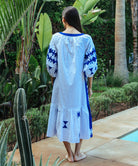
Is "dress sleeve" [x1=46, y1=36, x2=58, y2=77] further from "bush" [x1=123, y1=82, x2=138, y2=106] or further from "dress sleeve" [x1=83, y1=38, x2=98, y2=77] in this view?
"bush" [x1=123, y1=82, x2=138, y2=106]

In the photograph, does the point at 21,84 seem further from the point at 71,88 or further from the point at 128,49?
the point at 128,49

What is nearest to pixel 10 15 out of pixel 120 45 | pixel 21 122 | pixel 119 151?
pixel 119 151

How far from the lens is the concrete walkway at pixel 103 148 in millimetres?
3587

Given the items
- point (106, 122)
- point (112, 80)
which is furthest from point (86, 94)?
point (112, 80)

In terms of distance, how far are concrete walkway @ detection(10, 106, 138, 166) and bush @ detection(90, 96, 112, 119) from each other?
0.49 m

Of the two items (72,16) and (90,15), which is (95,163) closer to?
(72,16)

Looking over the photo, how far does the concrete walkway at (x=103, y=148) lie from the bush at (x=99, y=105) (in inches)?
19.4

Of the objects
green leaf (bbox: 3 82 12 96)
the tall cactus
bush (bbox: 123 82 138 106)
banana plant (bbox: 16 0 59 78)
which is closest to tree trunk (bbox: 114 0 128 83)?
A: bush (bbox: 123 82 138 106)

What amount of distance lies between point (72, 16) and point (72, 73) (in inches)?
26.0

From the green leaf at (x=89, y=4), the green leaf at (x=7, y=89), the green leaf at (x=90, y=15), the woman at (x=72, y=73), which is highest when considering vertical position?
the green leaf at (x=89, y=4)

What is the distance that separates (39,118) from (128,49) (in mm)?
9679

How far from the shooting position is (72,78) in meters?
3.41

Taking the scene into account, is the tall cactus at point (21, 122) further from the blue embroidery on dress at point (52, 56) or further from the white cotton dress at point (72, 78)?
the blue embroidery on dress at point (52, 56)

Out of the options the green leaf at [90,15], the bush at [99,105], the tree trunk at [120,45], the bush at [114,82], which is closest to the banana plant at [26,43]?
the green leaf at [90,15]
